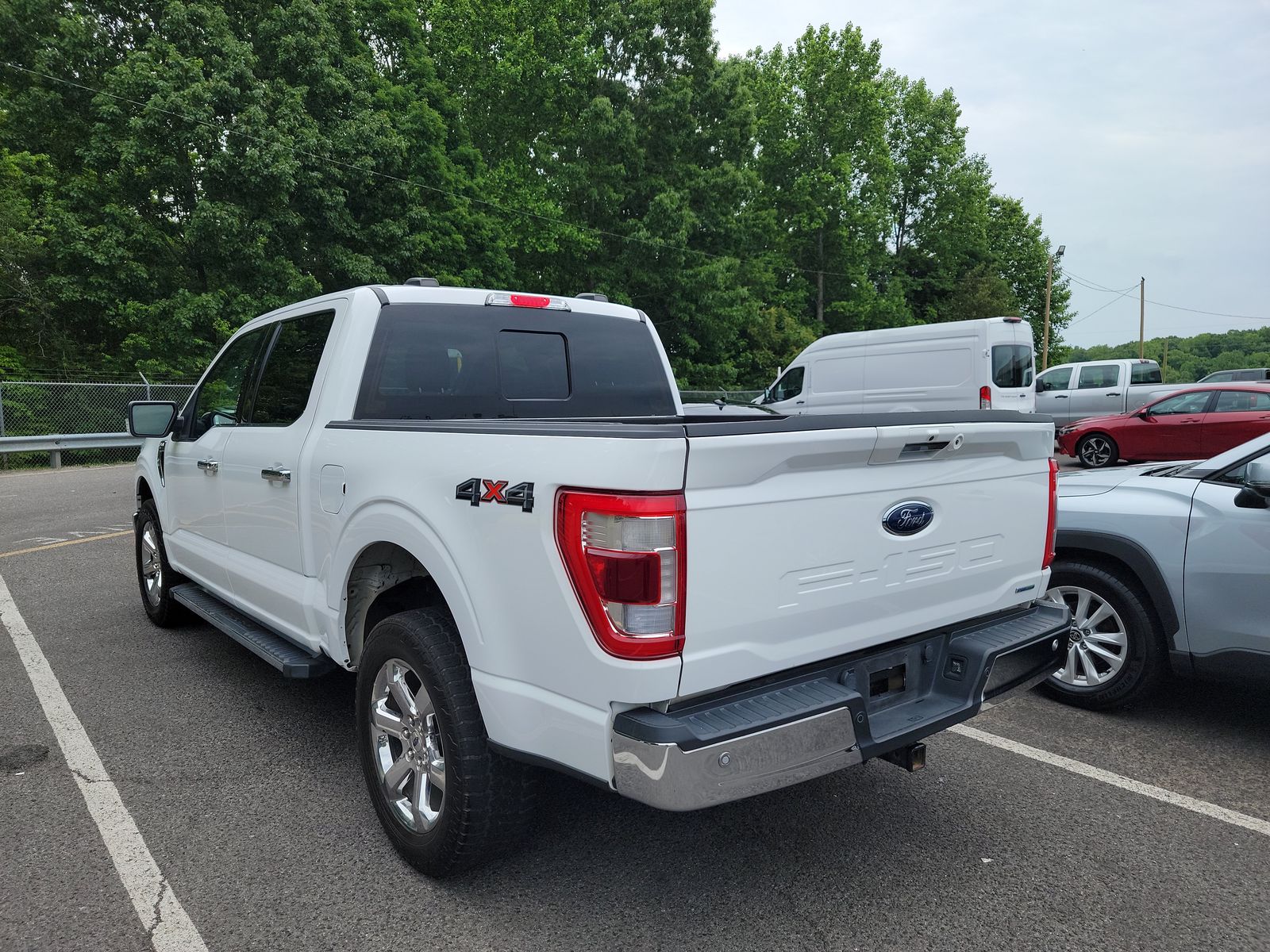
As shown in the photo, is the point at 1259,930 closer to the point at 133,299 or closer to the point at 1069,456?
the point at 1069,456

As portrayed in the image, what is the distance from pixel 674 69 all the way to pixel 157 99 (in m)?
19.3

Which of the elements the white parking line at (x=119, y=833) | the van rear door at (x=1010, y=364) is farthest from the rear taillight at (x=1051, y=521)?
the van rear door at (x=1010, y=364)

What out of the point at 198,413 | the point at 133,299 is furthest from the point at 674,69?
the point at 198,413

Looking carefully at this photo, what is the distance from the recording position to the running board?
3.38 m

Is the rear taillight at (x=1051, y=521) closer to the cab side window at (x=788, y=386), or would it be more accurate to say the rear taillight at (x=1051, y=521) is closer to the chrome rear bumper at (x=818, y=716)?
the chrome rear bumper at (x=818, y=716)

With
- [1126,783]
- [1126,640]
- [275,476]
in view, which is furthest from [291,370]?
[1126,640]

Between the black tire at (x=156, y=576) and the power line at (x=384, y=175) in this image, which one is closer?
the black tire at (x=156, y=576)

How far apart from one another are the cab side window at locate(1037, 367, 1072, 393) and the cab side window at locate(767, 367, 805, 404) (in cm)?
722

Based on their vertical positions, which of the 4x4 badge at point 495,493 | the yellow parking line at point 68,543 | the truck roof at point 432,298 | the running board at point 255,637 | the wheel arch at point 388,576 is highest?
the truck roof at point 432,298

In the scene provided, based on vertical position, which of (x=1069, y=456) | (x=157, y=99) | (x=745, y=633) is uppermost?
(x=157, y=99)

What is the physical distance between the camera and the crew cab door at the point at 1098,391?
19.8m

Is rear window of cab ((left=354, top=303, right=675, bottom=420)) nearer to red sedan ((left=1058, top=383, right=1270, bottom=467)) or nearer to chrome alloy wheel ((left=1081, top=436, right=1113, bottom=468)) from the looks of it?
red sedan ((left=1058, top=383, right=1270, bottom=467))

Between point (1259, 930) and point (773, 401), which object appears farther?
point (773, 401)

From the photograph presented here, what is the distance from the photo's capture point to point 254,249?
2211 centimetres
